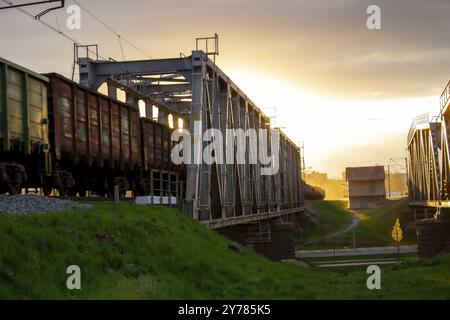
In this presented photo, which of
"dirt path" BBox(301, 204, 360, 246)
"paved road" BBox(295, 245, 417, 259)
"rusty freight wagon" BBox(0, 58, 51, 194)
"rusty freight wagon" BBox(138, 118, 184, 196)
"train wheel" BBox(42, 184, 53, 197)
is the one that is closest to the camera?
"rusty freight wagon" BBox(0, 58, 51, 194)

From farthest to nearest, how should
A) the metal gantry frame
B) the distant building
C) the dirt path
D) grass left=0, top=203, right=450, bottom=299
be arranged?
the distant building, the dirt path, the metal gantry frame, grass left=0, top=203, right=450, bottom=299

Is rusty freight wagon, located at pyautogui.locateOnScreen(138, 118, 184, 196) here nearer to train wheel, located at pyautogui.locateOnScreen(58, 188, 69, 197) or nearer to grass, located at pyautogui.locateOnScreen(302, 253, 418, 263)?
train wheel, located at pyautogui.locateOnScreen(58, 188, 69, 197)

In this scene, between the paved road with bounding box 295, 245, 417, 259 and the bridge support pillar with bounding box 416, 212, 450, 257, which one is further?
the paved road with bounding box 295, 245, 417, 259

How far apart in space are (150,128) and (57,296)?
74.7ft

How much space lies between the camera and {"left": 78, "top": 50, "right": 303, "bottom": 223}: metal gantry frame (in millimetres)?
29359

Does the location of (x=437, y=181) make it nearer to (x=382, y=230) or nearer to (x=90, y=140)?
(x=382, y=230)

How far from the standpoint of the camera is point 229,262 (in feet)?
66.2

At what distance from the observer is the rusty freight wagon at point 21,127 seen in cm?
2003

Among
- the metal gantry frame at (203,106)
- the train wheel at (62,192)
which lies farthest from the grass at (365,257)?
the train wheel at (62,192)

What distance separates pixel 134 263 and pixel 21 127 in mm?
8310

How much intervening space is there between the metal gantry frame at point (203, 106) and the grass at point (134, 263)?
6679mm

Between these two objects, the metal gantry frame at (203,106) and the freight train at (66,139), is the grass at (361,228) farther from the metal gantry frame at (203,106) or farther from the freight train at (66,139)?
the freight train at (66,139)

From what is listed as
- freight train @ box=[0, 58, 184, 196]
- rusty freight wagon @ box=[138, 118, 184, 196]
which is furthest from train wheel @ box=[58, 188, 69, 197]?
rusty freight wagon @ box=[138, 118, 184, 196]

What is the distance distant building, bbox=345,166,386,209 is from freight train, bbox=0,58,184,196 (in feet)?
325
